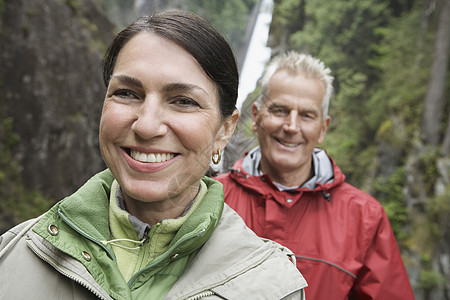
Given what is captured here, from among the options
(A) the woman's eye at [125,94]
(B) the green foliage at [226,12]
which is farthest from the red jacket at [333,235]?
(B) the green foliage at [226,12]

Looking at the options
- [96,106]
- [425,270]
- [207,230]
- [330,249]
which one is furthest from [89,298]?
[96,106]

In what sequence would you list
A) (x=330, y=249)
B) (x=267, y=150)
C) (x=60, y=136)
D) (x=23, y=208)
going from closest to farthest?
(x=330, y=249) < (x=267, y=150) < (x=23, y=208) < (x=60, y=136)

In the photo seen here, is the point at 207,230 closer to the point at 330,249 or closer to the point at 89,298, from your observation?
the point at 89,298

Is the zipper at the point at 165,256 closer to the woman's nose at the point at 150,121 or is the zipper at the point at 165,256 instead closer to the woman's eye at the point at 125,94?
the woman's nose at the point at 150,121

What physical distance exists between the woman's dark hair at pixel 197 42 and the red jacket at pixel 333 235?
0.90 m

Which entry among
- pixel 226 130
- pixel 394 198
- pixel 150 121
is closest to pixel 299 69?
pixel 226 130

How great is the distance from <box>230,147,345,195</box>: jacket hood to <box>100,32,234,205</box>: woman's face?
101cm

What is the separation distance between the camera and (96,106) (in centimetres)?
1265

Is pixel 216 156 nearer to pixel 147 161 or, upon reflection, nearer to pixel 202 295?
pixel 147 161

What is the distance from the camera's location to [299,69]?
7.70 ft

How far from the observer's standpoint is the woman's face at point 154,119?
130 centimetres

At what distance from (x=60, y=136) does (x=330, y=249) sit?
10.9m

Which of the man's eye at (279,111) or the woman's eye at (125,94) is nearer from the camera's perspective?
the woman's eye at (125,94)

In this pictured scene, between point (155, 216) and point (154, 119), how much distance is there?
376 millimetres
